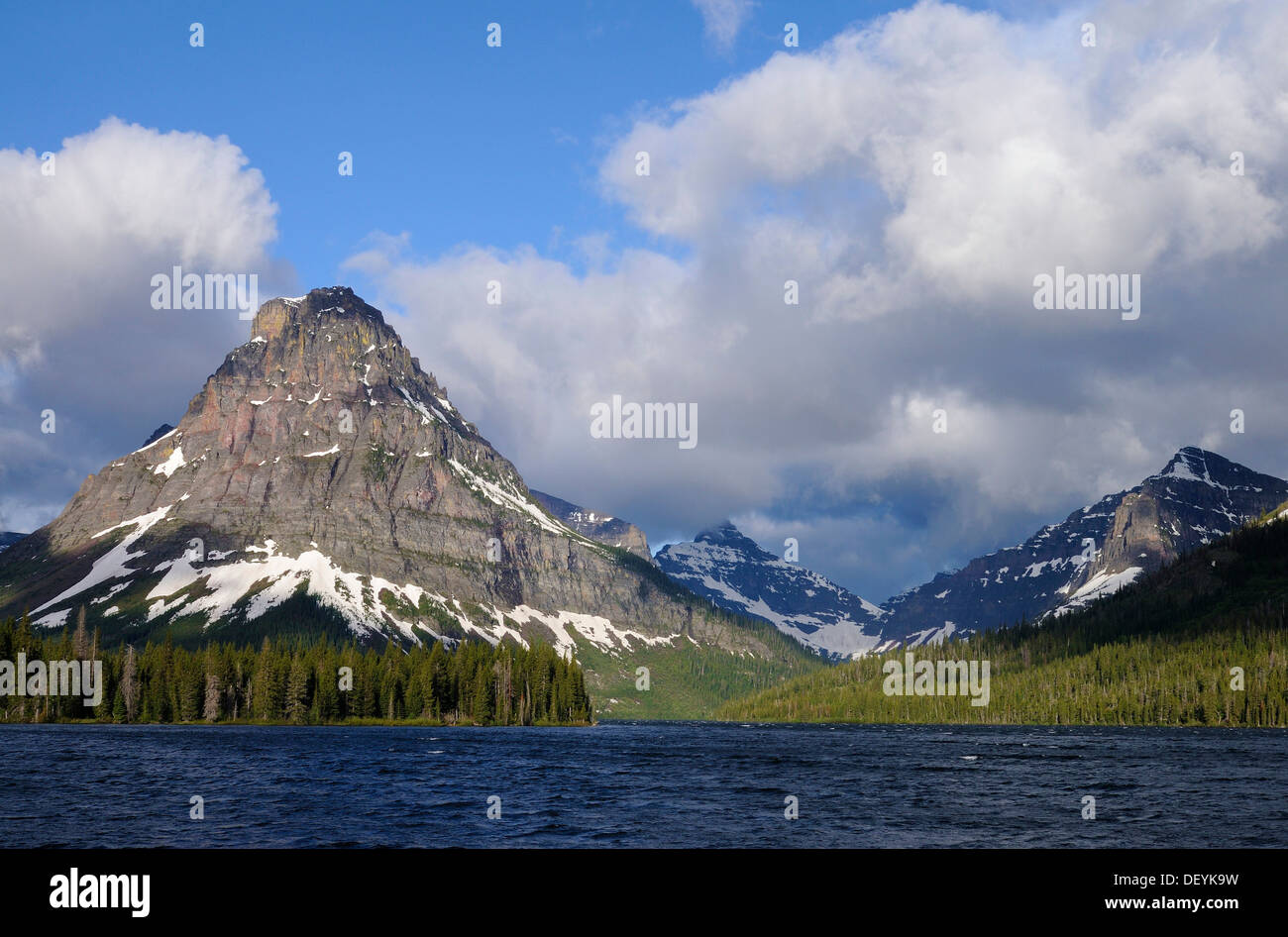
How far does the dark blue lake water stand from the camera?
58.7m

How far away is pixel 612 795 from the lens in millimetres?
83062

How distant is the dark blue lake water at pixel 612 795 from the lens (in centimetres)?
5872
